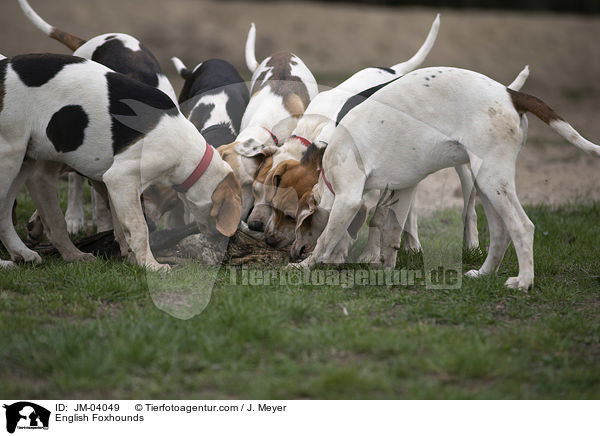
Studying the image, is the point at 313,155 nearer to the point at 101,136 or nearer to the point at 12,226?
the point at 101,136

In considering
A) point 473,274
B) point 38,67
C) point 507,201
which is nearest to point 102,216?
point 38,67

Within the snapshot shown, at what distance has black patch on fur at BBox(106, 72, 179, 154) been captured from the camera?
4656 millimetres

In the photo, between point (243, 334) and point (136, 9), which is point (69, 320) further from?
point (136, 9)

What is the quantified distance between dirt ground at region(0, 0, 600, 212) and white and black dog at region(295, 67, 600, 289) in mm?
7787

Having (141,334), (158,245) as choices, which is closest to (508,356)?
(141,334)

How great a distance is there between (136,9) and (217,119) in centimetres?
1134

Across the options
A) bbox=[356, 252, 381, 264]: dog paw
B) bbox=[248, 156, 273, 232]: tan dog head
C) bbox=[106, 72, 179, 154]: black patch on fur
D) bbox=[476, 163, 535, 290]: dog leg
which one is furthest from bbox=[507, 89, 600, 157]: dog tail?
bbox=[106, 72, 179, 154]: black patch on fur

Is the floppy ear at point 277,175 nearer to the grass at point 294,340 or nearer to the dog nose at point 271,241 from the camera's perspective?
the dog nose at point 271,241

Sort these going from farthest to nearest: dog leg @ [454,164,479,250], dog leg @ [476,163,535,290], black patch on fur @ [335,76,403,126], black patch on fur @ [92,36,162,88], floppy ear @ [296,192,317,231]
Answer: black patch on fur @ [92,36,162,88] → dog leg @ [454,164,479,250] → black patch on fur @ [335,76,403,126] → floppy ear @ [296,192,317,231] → dog leg @ [476,163,535,290]

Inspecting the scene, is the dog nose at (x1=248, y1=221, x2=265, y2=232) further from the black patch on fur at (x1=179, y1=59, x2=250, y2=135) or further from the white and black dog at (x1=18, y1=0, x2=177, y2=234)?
the white and black dog at (x1=18, y1=0, x2=177, y2=234)

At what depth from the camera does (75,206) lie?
6.28m

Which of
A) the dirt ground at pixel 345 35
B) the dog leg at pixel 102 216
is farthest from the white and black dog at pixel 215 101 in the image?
the dirt ground at pixel 345 35

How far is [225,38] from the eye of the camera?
15.5m

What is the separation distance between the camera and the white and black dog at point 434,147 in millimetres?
4488
